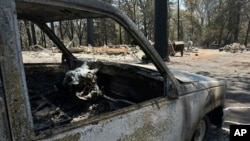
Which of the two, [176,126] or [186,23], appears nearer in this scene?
[176,126]

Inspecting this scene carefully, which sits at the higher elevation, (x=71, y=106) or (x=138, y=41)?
(x=138, y=41)

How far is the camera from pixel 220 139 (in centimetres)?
423

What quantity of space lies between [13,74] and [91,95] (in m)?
1.53

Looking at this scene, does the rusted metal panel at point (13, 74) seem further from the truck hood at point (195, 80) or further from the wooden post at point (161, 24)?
the wooden post at point (161, 24)

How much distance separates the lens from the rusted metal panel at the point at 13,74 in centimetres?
150

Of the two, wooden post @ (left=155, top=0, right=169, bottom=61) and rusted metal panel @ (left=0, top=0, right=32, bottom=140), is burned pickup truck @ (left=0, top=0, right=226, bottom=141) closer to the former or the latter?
rusted metal panel @ (left=0, top=0, right=32, bottom=140)

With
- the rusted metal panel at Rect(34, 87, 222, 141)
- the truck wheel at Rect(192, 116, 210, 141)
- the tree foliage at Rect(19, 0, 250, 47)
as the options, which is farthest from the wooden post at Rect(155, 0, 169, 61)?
the tree foliage at Rect(19, 0, 250, 47)

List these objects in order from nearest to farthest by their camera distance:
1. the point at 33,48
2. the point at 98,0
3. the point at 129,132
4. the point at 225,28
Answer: the point at 98,0 < the point at 129,132 < the point at 33,48 < the point at 225,28

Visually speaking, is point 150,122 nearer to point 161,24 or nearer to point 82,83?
point 82,83

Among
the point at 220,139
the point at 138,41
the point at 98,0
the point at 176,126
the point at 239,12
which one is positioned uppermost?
the point at 239,12

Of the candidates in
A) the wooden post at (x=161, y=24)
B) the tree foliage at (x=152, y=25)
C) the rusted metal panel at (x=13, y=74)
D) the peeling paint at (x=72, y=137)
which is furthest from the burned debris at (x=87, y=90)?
the tree foliage at (x=152, y=25)

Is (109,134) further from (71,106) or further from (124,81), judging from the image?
(124,81)

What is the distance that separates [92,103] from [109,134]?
0.91 m

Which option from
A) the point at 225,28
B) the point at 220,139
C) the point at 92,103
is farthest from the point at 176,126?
the point at 225,28
